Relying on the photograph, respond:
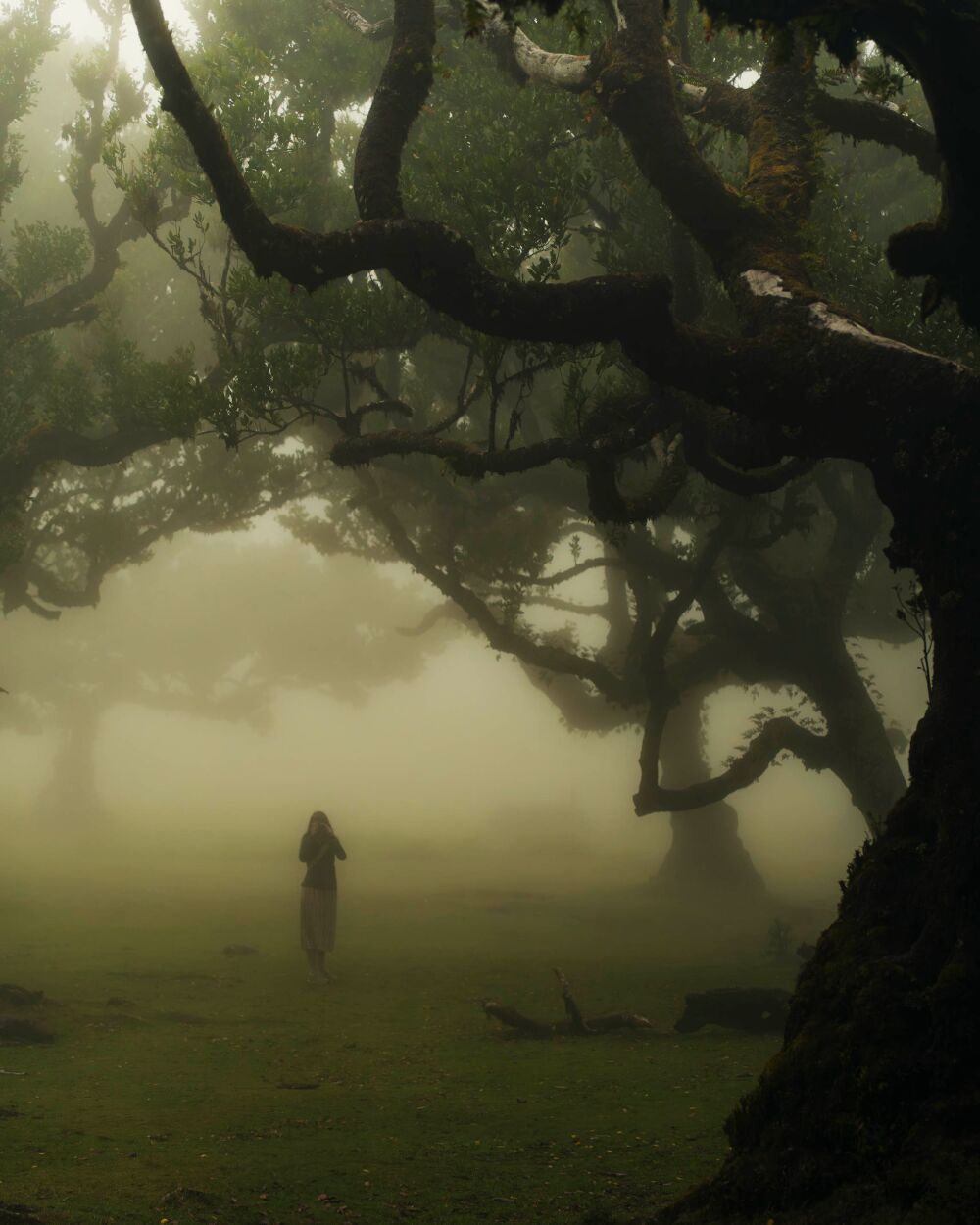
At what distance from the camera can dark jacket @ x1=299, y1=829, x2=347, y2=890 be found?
17.5 metres

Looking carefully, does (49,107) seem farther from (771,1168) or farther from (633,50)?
(771,1168)

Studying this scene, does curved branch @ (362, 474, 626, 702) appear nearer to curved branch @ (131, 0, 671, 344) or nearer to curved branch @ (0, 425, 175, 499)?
curved branch @ (0, 425, 175, 499)

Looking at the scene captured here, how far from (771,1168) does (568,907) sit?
22.4 metres

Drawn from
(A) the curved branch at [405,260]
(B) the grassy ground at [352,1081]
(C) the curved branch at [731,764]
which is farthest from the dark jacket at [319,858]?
(A) the curved branch at [405,260]

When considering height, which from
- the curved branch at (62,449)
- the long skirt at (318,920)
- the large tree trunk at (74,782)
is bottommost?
the long skirt at (318,920)

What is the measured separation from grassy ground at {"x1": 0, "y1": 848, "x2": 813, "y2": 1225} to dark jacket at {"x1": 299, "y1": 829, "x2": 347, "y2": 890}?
166cm

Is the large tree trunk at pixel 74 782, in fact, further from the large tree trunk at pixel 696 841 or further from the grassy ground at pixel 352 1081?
the large tree trunk at pixel 696 841

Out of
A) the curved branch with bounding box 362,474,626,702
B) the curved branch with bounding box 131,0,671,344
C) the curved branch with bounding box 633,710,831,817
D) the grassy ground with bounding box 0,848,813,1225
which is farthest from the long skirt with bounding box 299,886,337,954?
the curved branch with bounding box 131,0,671,344

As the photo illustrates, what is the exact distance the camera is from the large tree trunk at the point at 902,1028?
4.91m

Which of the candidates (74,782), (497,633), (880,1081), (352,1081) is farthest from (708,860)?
(74,782)

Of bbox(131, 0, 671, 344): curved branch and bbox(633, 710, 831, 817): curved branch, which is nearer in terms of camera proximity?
bbox(131, 0, 671, 344): curved branch

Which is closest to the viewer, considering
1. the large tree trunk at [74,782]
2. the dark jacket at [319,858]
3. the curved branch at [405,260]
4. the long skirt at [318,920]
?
Answer: the curved branch at [405,260]

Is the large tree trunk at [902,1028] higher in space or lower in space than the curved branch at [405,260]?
lower

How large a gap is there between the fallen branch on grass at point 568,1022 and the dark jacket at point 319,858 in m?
5.21
